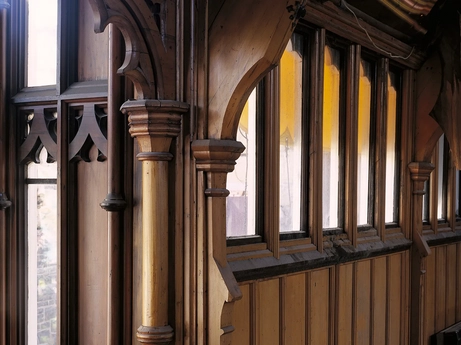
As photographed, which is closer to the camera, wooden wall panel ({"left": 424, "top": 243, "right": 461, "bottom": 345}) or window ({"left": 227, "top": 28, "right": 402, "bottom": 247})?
window ({"left": 227, "top": 28, "right": 402, "bottom": 247})

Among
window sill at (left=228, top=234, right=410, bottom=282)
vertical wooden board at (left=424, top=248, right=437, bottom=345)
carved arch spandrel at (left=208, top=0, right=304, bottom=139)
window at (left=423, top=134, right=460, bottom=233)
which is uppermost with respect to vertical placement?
carved arch spandrel at (left=208, top=0, right=304, bottom=139)

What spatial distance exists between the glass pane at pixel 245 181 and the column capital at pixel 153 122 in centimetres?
76

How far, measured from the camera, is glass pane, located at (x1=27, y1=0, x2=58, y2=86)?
3477 millimetres

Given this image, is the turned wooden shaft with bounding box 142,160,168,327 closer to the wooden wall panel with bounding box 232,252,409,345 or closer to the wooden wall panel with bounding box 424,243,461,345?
the wooden wall panel with bounding box 232,252,409,345

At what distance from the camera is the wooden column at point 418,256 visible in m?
5.48

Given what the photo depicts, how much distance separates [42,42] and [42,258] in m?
1.19

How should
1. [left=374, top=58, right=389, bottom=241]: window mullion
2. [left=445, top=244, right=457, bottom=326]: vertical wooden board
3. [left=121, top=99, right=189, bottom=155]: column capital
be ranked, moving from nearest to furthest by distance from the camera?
[left=121, top=99, right=189, bottom=155]: column capital → [left=374, top=58, right=389, bottom=241]: window mullion → [left=445, top=244, right=457, bottom=326]: vertical wooden board

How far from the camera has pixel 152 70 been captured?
→ 9.21 feet

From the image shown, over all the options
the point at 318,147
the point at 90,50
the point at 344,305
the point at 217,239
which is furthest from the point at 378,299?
the point at 90,50

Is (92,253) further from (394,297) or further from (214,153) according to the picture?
(394,297)

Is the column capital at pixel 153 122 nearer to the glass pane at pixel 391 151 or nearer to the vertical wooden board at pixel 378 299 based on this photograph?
the vertical wooden board at pixel 378 299

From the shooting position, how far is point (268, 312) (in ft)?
11.9

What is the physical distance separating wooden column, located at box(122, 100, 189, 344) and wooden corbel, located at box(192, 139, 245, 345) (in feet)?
0.54

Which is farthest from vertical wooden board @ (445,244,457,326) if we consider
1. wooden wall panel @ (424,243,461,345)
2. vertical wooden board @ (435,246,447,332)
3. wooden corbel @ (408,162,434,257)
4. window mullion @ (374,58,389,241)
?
window mullion @ (374,58,389,241)
